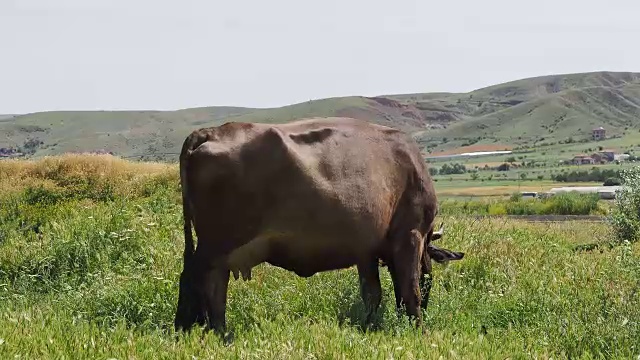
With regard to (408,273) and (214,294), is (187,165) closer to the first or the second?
(214,294)

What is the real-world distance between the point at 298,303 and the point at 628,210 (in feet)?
64.6

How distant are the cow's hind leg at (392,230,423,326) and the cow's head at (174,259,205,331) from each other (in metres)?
2.39

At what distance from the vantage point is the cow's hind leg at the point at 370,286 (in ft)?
28.2

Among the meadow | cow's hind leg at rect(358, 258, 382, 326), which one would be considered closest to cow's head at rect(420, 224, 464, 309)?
the meadow

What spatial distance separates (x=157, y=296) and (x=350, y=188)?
9.17 feet

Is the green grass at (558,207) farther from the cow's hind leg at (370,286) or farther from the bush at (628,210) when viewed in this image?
the cow's hind leg at (370,286)

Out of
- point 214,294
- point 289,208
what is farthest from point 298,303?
point 289,208

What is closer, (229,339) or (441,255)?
(229,339)

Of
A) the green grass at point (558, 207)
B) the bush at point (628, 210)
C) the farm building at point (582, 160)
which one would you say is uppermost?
the bush at point (628, 210)

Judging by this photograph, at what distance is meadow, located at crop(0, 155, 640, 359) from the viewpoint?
593cm

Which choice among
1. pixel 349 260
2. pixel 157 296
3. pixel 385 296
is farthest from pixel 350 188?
pixel 157 296

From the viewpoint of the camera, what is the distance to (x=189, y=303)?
7691 millimetres

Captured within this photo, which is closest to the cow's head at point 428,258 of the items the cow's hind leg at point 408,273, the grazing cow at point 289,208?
the cow's hind leg at point 408,273

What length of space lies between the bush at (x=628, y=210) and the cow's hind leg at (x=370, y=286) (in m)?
16.1
